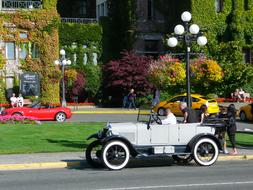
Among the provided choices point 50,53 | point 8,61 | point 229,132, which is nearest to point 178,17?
point 50,53

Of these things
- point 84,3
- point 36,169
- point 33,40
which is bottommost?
point 36,169

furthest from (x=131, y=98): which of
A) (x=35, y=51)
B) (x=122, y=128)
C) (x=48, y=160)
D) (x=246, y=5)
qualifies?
(x=122, y=128)

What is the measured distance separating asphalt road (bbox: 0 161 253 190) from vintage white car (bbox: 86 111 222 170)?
0.34 m

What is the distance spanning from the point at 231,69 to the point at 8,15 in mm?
19027

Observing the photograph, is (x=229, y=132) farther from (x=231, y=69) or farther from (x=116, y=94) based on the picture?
(x=116, y=94)

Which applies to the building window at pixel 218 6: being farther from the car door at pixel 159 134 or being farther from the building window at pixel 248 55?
the car door at pixel 159 134

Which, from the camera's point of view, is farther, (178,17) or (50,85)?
(178,17)

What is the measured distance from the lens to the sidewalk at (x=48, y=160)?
1580 centimetres

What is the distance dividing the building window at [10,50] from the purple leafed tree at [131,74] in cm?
830

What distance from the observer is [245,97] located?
4628 cm

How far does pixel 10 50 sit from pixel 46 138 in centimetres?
2864

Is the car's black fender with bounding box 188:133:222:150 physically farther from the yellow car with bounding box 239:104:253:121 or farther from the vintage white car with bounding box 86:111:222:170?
the yellow car with bounding box 239:104:253:121

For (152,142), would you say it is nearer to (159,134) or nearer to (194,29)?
(159,134)

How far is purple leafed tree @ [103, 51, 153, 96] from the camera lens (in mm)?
48031
